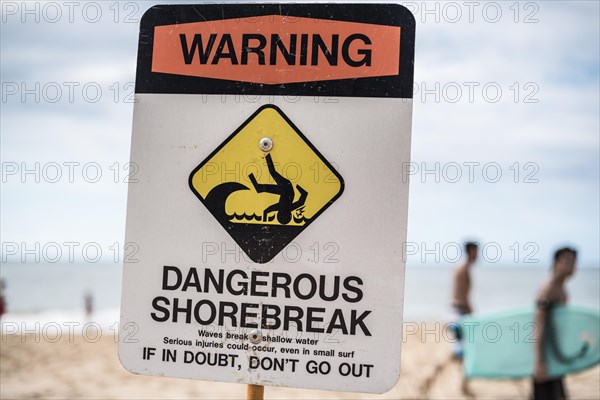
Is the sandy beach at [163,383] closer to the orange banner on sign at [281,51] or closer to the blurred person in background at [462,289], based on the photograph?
the blurred person in background at [462,289]

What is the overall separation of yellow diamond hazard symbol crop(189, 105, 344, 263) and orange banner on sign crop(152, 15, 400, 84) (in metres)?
0.12

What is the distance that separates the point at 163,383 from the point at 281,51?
286 inches

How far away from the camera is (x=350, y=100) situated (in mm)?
1475

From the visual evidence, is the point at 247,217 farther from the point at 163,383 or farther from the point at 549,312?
the point at 163,383

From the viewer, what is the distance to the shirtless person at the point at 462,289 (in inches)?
311

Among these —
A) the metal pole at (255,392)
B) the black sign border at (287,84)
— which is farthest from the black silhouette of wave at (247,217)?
the metal pole at (255,392)

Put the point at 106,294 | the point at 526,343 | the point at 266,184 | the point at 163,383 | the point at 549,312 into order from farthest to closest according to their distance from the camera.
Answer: the point at 106,294, the point at 163,383, the point at 526,343, the point at 549,312, the point at 266,184

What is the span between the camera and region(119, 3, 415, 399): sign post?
56.8 inches

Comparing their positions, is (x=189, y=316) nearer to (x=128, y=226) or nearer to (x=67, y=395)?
(x=128, y=226)

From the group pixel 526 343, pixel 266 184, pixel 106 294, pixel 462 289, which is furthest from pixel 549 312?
pixel 106 294

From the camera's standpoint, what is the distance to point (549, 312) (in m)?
5.21

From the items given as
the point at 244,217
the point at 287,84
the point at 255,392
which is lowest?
the point at 255,392

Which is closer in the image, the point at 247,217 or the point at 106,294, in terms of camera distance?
the point at 247,217

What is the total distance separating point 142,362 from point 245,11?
37.0 inches
